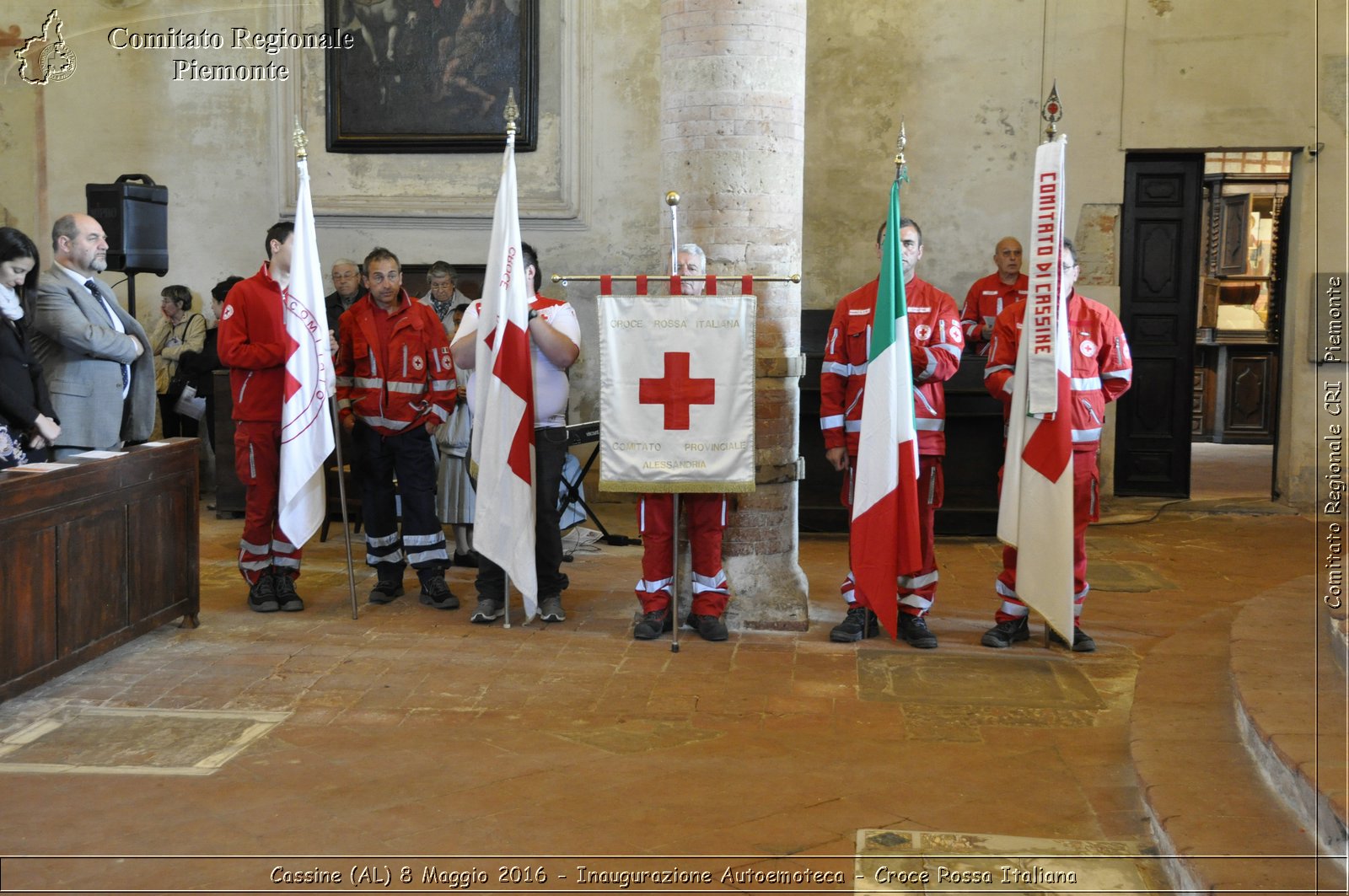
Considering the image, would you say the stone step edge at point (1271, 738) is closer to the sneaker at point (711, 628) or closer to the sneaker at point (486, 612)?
the sneaker at point (711, 628)

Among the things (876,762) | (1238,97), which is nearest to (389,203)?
(1238,97)

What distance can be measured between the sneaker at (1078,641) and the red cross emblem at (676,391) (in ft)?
6.41

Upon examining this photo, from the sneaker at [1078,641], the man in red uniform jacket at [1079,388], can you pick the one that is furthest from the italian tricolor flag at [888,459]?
the sneaker at [1078,641]

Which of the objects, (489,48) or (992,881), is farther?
(489,48)

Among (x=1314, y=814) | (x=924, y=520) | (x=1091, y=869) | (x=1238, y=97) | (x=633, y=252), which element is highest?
(x=1238, y=97)

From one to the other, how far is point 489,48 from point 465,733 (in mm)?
7254

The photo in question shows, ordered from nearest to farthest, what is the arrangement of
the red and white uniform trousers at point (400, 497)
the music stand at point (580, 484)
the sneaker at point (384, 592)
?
1. the red and white uniform trousers at point (400, 497)
2. the sneaker at point (384, 592)
3. the music stand at point (580, 484)

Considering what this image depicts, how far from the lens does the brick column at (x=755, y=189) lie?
6043mm

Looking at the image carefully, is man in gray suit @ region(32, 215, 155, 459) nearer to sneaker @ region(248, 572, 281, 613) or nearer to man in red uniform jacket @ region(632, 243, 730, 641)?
sneaker @ region(248, 572, 281, 613)

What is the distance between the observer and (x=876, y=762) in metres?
4.41

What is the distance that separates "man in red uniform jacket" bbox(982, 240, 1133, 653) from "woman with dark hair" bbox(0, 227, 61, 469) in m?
4.27

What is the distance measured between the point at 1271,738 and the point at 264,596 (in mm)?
4788

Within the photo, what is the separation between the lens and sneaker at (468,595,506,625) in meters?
6.40

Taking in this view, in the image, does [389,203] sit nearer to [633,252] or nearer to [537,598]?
[633,252]
